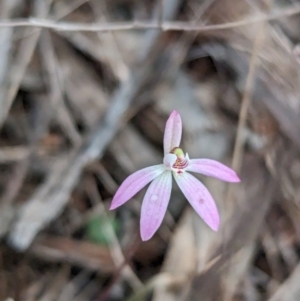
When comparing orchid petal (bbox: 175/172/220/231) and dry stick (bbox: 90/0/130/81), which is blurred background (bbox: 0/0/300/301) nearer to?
dry stick (bbox: 90/0/130/81)

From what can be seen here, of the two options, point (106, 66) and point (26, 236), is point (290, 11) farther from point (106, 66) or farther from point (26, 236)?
point (26, 236)

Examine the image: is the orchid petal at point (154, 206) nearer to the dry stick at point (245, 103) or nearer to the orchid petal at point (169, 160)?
the orchid petal at point (169, 160)

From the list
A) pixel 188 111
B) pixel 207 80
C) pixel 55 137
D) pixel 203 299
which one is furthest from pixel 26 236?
pixel 207 80

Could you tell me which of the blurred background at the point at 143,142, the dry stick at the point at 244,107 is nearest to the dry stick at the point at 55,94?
the blurred background at the point at 143,142

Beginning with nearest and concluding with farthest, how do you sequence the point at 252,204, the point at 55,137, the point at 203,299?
the point at 203,299, the point at 252,204, the point at 55,137

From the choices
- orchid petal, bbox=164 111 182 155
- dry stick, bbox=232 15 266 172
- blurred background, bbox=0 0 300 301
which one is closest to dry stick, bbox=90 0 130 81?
blurred background, bbox=0 0 300 301
